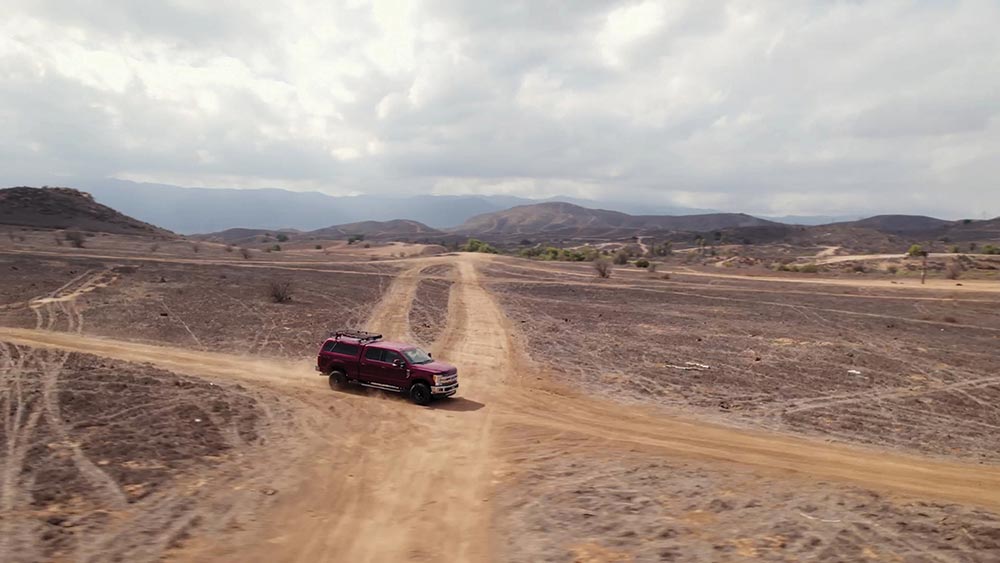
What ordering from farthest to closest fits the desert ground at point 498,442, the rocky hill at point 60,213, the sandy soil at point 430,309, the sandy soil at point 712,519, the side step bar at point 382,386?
the rocky hill at point 60,213, the sandy soil at point 430,309, the side step bar at point 382,386, the desert ground at point 498,442, the sandy soil at point 712,519

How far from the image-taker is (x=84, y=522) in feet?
28.3

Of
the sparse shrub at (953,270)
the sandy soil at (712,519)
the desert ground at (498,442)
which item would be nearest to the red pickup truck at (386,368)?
the desert ground at (498,442)

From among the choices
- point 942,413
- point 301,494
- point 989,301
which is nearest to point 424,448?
point 301,494

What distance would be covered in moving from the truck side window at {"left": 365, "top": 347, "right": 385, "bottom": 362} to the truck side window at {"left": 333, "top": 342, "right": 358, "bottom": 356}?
0.45 meters

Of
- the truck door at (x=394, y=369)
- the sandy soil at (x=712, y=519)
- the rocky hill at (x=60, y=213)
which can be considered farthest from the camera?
the rocky hill at (x=60, y=213)

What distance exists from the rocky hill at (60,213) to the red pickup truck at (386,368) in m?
87.3

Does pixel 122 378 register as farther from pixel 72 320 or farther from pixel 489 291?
pixel 489 291

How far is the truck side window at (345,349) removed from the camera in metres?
18.3

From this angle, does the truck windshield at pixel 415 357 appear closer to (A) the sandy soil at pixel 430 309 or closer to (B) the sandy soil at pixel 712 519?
(B) the sandy soil at pixel 712 519

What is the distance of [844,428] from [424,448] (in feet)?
39.0

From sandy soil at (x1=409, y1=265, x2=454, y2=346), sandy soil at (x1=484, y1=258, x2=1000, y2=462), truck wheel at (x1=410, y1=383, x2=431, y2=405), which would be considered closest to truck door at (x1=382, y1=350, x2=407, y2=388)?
truck wheel at (x1=410, y1=383, x2=431, y2=405)

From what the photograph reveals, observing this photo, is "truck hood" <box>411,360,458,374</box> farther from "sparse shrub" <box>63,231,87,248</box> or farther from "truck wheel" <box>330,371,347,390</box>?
"sparse shrub" <box>63,231,87,248</box>

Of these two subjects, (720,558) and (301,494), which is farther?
(301,494)

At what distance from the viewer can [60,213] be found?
90.8 m
